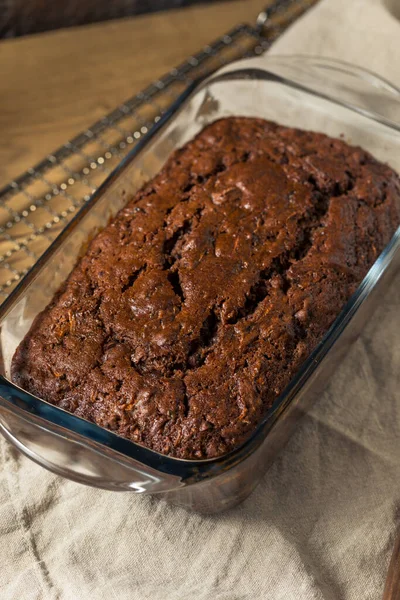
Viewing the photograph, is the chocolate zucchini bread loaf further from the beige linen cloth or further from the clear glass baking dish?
the beige linen cloth

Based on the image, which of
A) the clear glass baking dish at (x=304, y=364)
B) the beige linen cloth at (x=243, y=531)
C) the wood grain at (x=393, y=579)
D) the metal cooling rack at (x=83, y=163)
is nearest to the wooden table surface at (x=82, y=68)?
the metal cooling rack at (x=83, y=163)

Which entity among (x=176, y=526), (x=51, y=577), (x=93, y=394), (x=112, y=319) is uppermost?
(x=112, y=319)

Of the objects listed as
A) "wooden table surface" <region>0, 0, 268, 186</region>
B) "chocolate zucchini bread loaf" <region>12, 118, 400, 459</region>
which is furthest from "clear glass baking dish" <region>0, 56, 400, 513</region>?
"wooden table surface" <region>0, 0, 268, 186</region>

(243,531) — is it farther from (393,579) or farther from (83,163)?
(83,163)

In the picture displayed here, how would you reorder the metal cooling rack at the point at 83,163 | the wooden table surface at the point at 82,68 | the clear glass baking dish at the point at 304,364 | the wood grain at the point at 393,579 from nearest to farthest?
the clear glass baking dish at the point at 304,364 < the wood grain at the point at 393,579 < the metal cooling rack at the point at 83,163 < the wooden table surface at the point at 82,68

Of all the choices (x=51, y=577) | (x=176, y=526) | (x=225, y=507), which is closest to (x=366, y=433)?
(x=225, y=507)

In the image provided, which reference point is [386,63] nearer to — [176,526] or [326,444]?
[326,444]

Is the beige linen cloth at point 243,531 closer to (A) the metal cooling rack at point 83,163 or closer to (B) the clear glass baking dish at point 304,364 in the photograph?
(B) the clear glass baking dish at point 304,364
